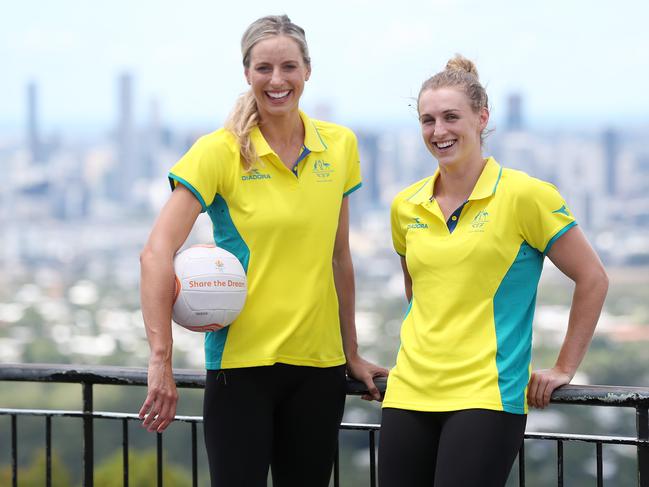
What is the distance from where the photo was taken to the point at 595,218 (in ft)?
289

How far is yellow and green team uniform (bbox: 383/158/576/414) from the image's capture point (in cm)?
251

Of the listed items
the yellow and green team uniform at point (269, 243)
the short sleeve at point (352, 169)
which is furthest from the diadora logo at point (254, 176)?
the short sleeve at point (352, 169)

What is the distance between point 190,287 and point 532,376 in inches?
35.2

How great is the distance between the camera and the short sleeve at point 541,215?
2531 millimetres

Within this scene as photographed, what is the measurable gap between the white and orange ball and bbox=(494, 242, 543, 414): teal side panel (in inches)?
26.0

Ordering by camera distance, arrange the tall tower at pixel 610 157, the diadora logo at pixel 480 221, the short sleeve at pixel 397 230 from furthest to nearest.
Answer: the tall tower at pixel 610 157 < the short sleeve at pixel 397 230 < the diadora logo at pixel 480 221

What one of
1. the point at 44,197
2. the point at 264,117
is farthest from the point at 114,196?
the point at 264,117

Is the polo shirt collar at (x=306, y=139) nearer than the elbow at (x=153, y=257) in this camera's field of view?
No

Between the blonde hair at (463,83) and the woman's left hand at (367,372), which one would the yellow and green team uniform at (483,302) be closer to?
the blonde hair at (463,83)

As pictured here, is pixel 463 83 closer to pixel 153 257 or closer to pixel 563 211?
pixel 563 211

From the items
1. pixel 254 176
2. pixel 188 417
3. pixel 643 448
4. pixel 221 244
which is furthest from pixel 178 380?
pixel 643 448

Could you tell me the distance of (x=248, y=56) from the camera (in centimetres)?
279

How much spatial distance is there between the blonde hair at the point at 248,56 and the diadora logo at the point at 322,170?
182 millimetres

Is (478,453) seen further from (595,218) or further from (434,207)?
(595,218)
